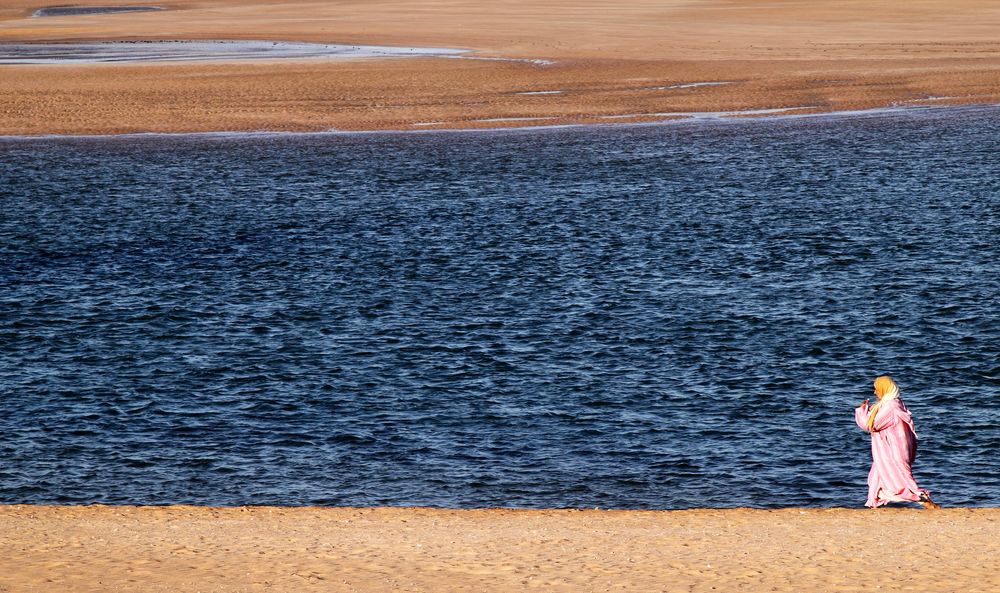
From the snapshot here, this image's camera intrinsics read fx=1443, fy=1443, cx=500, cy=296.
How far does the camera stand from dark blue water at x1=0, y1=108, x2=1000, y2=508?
21328 millimetres

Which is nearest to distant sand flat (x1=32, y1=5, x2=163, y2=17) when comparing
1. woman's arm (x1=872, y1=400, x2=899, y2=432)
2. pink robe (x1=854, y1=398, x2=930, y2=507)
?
pink robe (x1=854, y1=398, x2=930, y2=507)

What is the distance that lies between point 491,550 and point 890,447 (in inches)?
214

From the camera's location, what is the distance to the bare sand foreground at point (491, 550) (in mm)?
14781

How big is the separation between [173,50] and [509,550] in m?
76.8

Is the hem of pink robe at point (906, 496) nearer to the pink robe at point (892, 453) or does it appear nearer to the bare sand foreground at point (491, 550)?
the pink robe at point (892, 453)

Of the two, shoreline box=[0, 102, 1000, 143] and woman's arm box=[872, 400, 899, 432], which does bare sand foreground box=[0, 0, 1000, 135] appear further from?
woman's arm box=[872, 400, 899, 432]

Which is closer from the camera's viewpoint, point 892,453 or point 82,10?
point 892,453

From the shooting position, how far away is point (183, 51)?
3435 inches

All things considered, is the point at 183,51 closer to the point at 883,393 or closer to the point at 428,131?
the point at 428,131

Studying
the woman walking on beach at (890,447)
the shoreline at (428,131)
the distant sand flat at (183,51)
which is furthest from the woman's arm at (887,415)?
the distant sand flat at (183,51)

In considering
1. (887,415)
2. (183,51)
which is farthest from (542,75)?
(887,415)

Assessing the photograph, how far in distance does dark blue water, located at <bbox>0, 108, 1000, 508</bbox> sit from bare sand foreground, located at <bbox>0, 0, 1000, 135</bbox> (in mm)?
12775

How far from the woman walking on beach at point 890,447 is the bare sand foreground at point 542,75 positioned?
4728cm

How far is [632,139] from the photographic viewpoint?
6006cm
